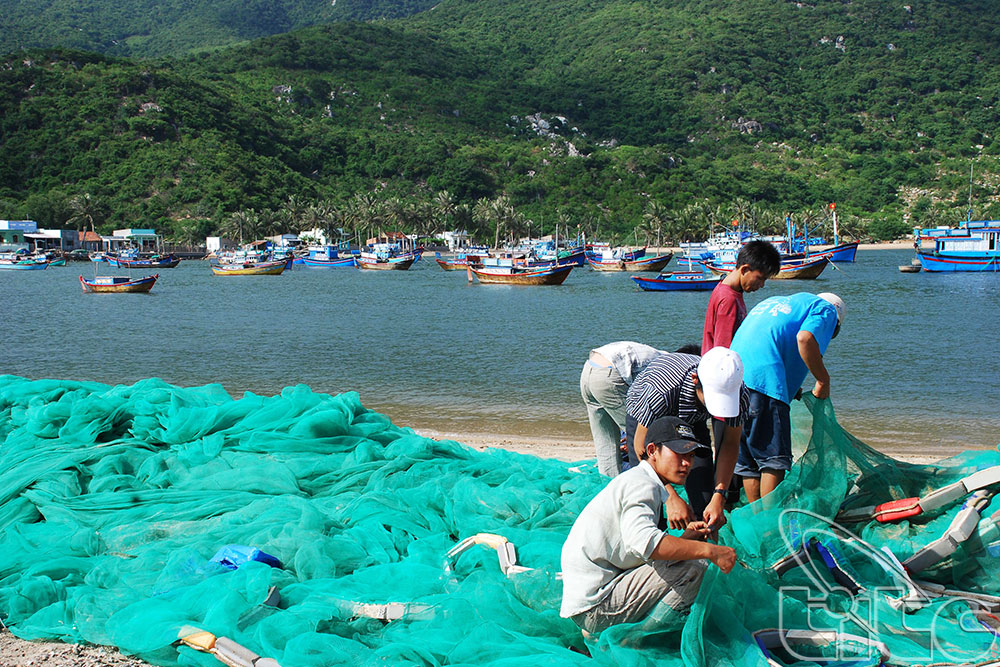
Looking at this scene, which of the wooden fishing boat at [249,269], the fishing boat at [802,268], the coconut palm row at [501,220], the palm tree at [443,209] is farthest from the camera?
the palm tree at [443,209]

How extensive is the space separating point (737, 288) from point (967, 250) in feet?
171

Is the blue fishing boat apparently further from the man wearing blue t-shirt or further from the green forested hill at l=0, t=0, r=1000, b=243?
the man wearing blue t-shirt

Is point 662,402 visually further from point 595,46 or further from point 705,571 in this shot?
point 595,46

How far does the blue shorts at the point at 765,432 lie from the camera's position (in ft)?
12.5

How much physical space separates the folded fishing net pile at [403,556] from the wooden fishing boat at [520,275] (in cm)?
4296

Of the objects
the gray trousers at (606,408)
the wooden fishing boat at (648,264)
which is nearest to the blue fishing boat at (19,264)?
the wooden fishing boat at (648,264)

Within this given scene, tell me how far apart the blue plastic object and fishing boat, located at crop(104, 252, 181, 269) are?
6569cm

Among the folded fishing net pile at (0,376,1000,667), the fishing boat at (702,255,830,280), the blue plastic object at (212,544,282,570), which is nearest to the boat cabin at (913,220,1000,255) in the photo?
the fishing boat at (702,255,830,280)

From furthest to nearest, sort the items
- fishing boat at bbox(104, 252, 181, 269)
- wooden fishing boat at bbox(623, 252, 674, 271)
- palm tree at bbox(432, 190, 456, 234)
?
1. palm tree at bbox(432, 190, 456, 234)
2. fishing boat at bbox(104, 252, 181, 269)
3. wooden fishing boat at bbox(623, 252, 674, 271)

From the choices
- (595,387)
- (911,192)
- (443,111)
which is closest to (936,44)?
(911,192)

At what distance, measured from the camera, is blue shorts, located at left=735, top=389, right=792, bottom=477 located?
3.80m

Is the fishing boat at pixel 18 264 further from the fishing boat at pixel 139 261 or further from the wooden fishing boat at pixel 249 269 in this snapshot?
the wooden fishing boat at pixel 249 269

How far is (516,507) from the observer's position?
4309mm

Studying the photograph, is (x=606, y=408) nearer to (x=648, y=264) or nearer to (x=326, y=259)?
(x=648, y=264)
